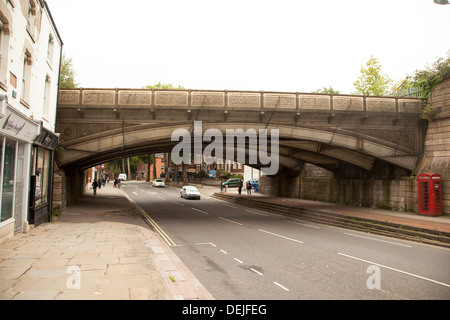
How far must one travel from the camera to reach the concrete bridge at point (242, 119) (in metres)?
18.0

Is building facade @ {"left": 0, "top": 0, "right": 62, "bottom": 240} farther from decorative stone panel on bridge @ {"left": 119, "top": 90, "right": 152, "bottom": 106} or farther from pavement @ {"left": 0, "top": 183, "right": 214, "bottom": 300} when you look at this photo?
decorative stone panel on bridge @ {"left": 119, "top": 90, "right": 152, "bottom": 106}

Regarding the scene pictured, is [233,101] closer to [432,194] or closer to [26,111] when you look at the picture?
[26,111]

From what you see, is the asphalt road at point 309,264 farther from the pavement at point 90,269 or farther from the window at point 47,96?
the window at point 47,96

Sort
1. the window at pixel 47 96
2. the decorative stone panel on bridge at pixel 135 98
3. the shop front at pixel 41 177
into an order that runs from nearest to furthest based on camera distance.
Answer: the shop front at pixel 41 177, the window at pixel 47 96, the decorative stone panel on bridge at pixel 135 98

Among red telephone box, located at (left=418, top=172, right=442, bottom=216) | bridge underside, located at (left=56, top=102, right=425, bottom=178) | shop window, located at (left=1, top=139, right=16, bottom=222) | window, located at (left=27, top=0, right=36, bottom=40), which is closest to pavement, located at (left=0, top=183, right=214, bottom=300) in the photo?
shop window, located at (left=1, top=139, right=16, bottom=222)

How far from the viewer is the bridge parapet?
58.9ft

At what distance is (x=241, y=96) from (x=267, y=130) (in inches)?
105

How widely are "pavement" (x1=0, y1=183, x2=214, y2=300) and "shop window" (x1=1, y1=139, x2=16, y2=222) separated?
3.06 feet

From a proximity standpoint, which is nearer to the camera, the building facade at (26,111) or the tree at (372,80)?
the building facade at (26,111)

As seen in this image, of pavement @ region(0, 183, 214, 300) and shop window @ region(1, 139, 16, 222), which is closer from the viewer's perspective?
pavement @ region(0, 183, 214, 300)

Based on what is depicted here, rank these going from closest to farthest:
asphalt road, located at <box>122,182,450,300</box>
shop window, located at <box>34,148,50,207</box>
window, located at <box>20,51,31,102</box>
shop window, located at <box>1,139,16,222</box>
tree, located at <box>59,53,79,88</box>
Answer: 1. asphalt road, located at <box>122,182,450,300</box>
2. shop window, located at <box>1,139,16,222</box>
3. window, located at <box>20,51,31,102</box>
4. shop window, located at <box>34,148,50,207</box>
5. tree, located at <box>59,53,79,88</box>

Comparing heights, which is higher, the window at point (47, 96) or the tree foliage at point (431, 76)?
the tree foliage at point (431, 76)

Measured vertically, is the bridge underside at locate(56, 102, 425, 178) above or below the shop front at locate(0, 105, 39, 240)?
above

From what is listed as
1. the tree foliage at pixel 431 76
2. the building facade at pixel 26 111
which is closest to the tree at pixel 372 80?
the tree foliage at pixel 431 76
